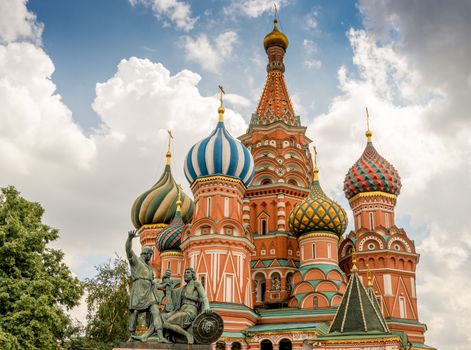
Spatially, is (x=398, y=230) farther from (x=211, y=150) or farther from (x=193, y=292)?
(x=193, y=292)

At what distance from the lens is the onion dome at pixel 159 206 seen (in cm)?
3609

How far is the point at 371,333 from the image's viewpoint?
1912 centimetres

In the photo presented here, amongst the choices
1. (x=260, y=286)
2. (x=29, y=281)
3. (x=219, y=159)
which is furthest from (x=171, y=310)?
(x=260, y=286)

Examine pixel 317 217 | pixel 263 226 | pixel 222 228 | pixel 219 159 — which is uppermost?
pixel 219 159

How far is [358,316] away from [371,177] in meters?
12.9

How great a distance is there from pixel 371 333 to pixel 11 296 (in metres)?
11.6

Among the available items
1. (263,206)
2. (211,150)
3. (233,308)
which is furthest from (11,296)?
(263,206)

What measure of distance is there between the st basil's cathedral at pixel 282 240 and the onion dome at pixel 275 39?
3.46 meters

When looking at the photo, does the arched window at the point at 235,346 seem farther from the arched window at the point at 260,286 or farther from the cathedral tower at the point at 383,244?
the cathedral tower at the point at 383,244

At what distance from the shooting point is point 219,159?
92.4ft

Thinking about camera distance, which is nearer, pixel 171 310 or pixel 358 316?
pixel 171 310

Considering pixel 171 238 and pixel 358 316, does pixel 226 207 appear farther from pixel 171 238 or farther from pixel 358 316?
pixel 358 316

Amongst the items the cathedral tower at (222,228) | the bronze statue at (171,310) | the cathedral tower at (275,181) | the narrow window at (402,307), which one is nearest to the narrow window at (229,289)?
the cathedral tower at (222,228)

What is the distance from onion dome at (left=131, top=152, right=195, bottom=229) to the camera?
36.1 m
